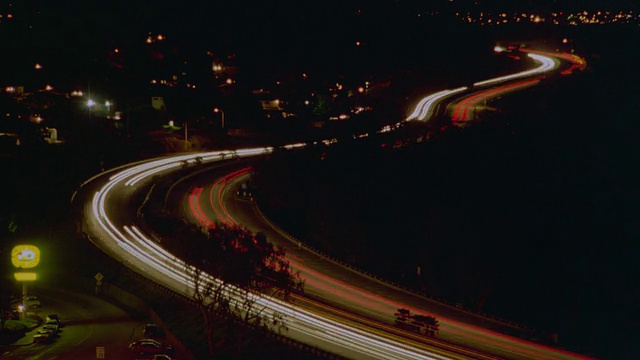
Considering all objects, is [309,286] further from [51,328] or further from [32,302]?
[32,302]

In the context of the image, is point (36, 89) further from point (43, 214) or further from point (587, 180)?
point (587, 180)

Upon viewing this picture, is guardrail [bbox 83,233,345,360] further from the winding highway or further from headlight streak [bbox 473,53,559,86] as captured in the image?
headlight streak [bbox 473,53,559,86]

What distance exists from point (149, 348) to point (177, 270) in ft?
25.8

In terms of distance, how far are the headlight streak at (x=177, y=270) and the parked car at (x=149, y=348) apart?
3.04m

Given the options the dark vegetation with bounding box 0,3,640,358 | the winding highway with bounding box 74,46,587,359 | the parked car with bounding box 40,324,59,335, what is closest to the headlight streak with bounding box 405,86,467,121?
the dark vegetation with bounding box 0,3,640,358

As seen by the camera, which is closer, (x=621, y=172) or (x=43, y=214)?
(x=43, y=214)

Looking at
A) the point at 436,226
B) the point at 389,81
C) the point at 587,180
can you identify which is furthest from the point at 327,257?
the point at 389,81

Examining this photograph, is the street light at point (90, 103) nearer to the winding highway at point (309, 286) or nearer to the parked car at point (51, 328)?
the winding highway at point (309, 286)

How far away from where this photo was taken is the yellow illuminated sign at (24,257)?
2928cm

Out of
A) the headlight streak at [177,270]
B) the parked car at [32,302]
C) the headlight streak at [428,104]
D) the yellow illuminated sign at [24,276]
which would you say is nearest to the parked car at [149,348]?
the headlight streak at [177,270]

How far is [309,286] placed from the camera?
3123 centimetres

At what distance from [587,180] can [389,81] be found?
5081 cm

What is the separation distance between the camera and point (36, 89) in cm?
6788

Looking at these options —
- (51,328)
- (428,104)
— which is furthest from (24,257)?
(428,104)
